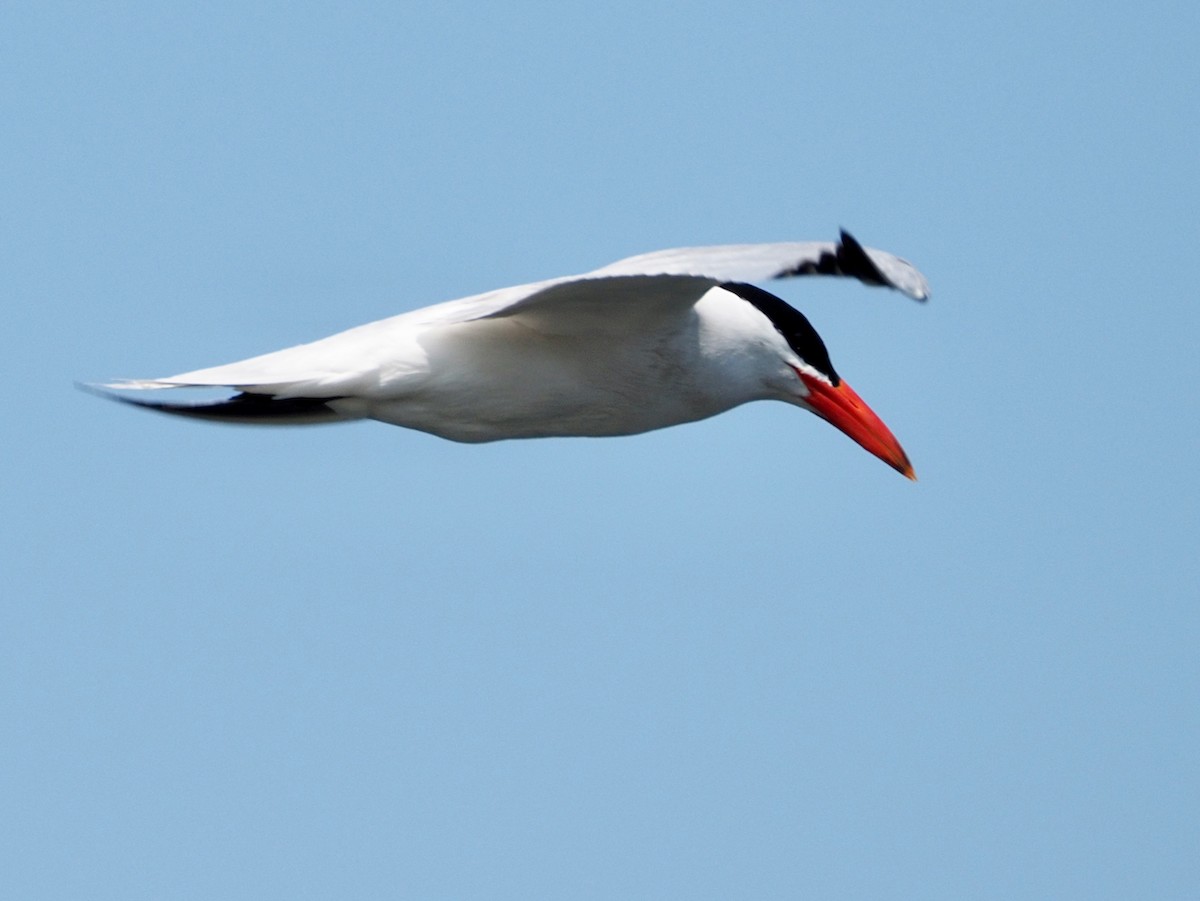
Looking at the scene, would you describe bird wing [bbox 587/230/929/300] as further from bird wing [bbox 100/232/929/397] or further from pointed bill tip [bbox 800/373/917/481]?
pointed bill tip [bbox 800/373/917/481]

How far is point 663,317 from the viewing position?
8.92 m

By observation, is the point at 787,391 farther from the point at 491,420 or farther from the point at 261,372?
the point at 261,372

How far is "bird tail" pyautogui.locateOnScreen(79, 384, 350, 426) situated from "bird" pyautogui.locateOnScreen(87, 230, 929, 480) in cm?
18

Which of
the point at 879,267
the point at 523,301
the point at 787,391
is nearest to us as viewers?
the point at 523,301

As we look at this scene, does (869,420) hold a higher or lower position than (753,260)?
lower

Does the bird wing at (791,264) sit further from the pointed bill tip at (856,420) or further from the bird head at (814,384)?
the pointed bill tip at (856,420)

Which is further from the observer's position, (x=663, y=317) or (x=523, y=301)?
(x=663, y=317)

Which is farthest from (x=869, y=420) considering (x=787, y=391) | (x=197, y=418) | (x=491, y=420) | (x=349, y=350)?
(x=197, y=418)

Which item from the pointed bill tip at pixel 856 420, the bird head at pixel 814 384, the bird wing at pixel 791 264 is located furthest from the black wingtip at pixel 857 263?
the pointed bill tip at pixel 856 420

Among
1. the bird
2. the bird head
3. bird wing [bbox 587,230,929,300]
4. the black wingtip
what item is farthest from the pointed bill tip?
the black wingtip

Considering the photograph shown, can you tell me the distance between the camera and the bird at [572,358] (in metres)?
8.60

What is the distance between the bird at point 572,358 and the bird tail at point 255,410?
0.18 metres

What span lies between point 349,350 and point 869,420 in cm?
282

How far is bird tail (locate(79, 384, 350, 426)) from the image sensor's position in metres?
9.72
